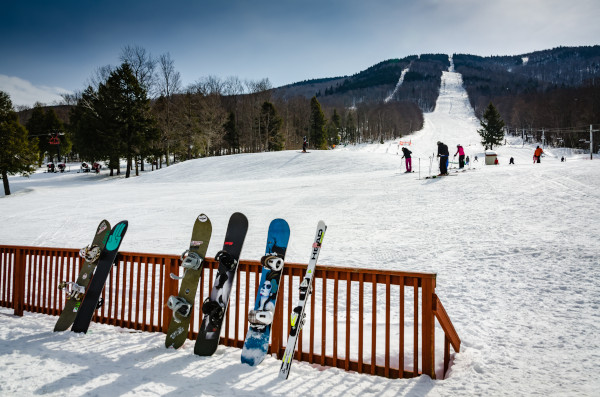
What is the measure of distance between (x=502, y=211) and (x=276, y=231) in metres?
9.63

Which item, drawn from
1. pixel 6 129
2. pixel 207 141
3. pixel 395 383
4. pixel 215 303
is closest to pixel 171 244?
pixel 215 303

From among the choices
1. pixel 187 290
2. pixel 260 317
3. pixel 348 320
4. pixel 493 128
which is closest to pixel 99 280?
pixel 187 290

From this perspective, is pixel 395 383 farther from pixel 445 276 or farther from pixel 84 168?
pixel 84 168

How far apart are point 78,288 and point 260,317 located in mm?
3126

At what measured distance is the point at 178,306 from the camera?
429 centimetres

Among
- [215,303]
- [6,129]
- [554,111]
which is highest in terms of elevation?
[554,111]

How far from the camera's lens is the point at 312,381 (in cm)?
355

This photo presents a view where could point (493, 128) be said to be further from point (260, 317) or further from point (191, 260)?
point (260, 317)

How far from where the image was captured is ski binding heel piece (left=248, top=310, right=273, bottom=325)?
3.84 metres

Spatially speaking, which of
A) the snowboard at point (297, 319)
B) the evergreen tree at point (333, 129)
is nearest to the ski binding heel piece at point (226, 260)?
the snowboard at point (297, 319)

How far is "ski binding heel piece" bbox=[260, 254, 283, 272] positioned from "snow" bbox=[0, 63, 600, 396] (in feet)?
3.49

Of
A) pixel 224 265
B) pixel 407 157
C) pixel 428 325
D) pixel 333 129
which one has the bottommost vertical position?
pixel 428 325

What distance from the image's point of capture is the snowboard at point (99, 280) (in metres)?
4.97

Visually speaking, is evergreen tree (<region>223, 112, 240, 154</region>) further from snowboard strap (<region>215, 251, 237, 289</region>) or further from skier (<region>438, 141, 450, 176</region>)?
snowboard strap (<region>215, 251, 237, 289</region>)
